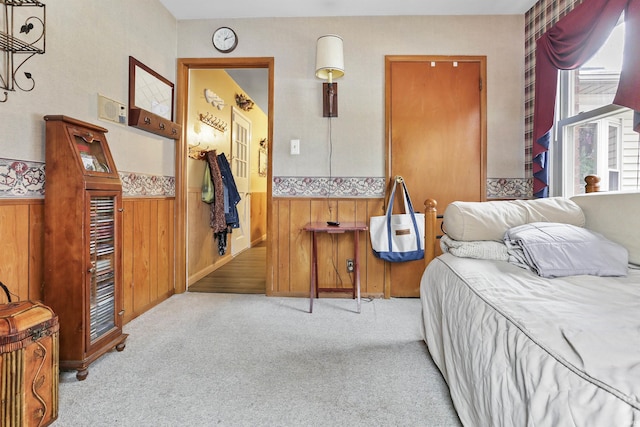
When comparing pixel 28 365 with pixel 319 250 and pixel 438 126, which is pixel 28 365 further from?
pixel 438 126

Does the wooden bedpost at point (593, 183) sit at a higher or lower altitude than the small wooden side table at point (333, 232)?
higher

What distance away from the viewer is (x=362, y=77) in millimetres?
2971

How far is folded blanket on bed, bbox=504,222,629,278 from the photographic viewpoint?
1.31m

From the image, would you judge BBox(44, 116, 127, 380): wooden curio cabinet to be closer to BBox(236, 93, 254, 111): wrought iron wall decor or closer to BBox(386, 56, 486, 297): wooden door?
BBox(386, 56, 486, 297): wooden door

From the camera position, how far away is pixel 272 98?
117 inches

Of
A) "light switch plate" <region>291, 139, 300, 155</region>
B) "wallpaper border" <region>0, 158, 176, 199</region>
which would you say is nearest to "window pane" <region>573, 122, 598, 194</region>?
"light switch plate" <region>291, 139, 300, 155</region>

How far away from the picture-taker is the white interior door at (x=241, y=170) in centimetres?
488

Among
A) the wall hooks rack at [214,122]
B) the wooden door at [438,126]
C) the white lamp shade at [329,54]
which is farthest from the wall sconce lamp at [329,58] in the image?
the wall hooks rack at [214,122]

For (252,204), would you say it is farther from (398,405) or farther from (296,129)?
(398,405)

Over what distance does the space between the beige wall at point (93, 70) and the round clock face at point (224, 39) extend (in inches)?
15.1

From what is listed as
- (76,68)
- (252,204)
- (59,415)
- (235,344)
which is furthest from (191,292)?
(252,204)

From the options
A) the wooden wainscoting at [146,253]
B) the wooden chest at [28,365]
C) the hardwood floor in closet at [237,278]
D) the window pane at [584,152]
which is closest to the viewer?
the wooden chest at [28,365]

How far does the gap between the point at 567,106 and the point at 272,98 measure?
2.32 meters

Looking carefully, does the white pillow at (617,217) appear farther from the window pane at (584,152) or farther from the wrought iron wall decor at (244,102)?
the wrought iron wall decor at (244,102)
